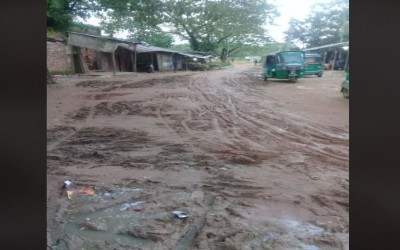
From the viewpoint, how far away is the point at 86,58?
843 cm

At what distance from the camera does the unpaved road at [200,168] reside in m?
2.07

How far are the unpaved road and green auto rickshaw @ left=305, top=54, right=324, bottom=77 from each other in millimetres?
199

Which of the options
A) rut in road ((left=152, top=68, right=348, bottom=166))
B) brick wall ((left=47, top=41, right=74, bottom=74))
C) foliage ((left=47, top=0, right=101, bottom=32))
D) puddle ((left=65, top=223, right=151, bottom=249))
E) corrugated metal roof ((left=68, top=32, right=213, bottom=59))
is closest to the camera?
puddle ((left=65, top=223, right=151, bottom=249))

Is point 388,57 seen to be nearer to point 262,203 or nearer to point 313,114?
point 262,203

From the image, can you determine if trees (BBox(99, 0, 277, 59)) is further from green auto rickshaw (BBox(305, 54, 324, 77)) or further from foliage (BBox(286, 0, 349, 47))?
green auto rickshaw (BBox(305, 54, 324, 77))

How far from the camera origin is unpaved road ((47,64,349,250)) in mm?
2074

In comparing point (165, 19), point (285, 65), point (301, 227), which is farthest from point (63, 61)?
point (301, 227)

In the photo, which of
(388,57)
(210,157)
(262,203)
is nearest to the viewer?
(388,57)

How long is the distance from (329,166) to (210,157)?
121 cm

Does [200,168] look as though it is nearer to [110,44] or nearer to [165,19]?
[165,19]

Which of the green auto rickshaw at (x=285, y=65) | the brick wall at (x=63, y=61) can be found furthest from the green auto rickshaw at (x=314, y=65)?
the brick wall at (x=63, y=61)

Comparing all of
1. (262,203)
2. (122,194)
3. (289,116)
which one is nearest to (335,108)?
(289,116)

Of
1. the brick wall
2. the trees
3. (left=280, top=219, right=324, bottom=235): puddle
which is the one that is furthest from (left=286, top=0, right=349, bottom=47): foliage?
the brick wall

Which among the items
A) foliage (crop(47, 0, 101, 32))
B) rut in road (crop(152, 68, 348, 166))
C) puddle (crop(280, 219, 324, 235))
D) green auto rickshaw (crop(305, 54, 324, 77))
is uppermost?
foliage (crop(47, 0, 101, 32))
